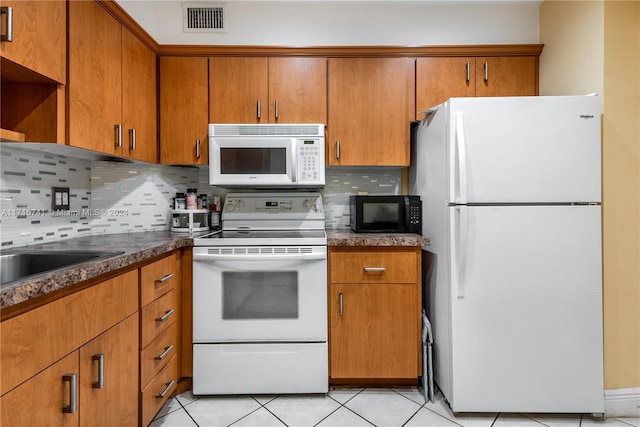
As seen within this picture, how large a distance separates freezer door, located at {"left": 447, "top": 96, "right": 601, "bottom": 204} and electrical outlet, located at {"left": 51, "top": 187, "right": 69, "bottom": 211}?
82.0 inches

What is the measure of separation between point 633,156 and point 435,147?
3.18 ft

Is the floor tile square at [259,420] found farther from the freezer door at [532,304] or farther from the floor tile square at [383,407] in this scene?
the freezer door at [532,304]

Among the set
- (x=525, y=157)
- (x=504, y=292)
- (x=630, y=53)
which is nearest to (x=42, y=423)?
(x=504, y=292)

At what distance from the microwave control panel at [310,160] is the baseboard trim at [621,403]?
75.6 inches

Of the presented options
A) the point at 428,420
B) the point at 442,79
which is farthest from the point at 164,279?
the point at 442,79

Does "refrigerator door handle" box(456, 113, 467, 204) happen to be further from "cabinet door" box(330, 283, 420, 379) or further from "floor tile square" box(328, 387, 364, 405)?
"floor tile square" box(328, 387, 364, 405)

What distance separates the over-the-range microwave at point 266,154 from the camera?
1.99 metres

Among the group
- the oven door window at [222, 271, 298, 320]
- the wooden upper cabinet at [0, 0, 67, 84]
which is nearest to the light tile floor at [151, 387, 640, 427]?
the oven door window at [222, 271, 298, 320]

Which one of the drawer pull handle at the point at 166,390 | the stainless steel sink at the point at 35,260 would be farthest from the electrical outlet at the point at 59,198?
the drawer pull handle at the point at 166,390

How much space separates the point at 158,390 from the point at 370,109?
1.99 metres

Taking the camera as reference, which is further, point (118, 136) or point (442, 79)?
point (442, 79)

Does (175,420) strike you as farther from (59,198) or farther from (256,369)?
(59,198)

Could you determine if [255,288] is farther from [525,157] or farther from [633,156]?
[633,156]

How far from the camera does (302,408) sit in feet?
5.60
